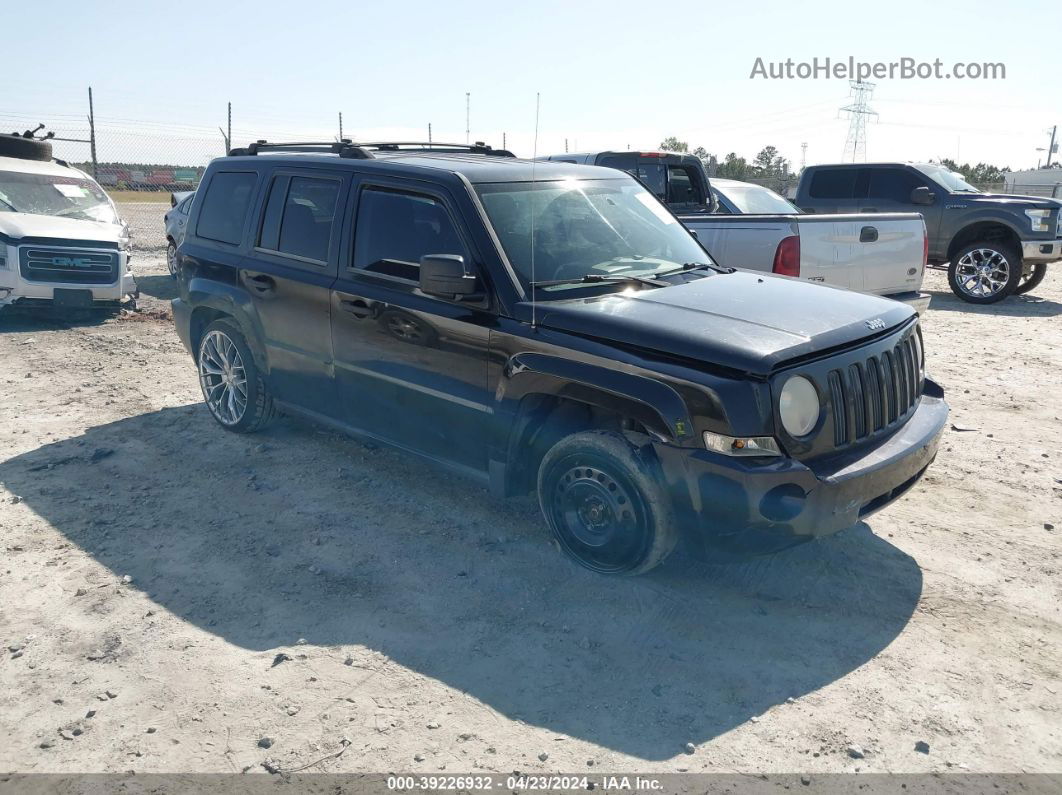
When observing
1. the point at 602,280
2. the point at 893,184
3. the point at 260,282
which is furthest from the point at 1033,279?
the point at 260,282

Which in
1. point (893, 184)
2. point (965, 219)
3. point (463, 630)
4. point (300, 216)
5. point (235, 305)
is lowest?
point (463, 630)

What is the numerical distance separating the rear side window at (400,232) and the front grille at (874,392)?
6.44ft

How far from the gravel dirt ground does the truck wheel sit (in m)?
7.60

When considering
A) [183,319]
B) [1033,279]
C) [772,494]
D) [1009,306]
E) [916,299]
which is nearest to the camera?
[772,494]

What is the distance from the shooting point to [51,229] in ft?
33.0

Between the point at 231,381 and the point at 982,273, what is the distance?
11279mm

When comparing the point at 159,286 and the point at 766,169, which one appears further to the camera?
the point at 766,169

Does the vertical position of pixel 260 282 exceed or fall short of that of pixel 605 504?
it exceeds it

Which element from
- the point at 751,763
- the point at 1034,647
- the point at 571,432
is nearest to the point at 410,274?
the point at 571,432

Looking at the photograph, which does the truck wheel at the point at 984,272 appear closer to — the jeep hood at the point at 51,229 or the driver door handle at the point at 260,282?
the driver door handle at the point at 260,282

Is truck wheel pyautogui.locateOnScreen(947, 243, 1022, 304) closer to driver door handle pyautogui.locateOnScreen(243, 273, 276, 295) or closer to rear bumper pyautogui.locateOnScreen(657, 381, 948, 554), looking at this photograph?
rear bumper pyautogui.locateOnScreen(657, 381, 948, 554)

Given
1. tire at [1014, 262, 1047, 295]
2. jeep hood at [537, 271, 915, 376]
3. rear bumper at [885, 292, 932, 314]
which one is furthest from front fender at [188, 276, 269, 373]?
tire at [1014, 262, 1047, 295]

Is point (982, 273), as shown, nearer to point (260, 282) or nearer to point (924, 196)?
point (924, 196)

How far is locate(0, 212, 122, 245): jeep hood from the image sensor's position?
381 inches
